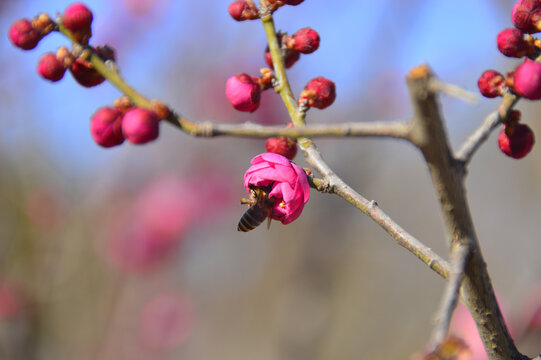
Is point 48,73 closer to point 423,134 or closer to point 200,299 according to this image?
point 423,134

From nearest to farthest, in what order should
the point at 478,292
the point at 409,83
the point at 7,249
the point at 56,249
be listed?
the point at 409,83
the point at 478,292
the point at 56,249
the point at 7,249

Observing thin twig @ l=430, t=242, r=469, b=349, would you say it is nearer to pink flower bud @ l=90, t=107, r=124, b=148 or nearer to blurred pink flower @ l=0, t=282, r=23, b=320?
pink flower bud @ l=90, t=107, r=124, b=148

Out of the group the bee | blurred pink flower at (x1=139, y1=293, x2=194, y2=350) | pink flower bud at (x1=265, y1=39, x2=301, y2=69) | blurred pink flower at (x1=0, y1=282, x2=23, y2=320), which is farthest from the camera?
blurred pink flower at (x1=139, y1=293, x2=194, y2=350)

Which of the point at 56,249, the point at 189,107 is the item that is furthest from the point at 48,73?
the point at 189,107

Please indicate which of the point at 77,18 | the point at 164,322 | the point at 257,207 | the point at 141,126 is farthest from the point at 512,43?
the point at 164,322

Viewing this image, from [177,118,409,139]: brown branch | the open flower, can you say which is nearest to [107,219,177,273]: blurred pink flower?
the open flower

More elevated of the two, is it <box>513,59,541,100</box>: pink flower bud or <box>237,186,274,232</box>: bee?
<box>513,59,541,100</box>: pink flower bud
